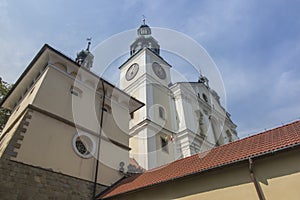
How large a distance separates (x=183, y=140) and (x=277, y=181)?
50.7 feet

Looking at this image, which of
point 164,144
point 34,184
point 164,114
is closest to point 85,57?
point 164,114

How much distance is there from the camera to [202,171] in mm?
7633

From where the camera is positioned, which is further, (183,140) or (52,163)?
(183,140)

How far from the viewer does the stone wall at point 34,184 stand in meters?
8.20

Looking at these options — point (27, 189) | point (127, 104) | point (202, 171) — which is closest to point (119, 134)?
point (127, 104)

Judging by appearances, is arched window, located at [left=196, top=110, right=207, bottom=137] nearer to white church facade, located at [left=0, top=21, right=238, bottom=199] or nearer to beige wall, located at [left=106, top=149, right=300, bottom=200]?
white church facade, located at [left=0, top=21, right=238, bottom=199]

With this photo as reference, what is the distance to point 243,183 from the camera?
689cm

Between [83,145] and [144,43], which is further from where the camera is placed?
[144,43]

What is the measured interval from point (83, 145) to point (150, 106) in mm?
10386

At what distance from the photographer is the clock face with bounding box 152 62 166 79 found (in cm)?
2602

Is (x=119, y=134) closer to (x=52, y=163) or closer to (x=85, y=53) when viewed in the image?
(x=52, y=163)

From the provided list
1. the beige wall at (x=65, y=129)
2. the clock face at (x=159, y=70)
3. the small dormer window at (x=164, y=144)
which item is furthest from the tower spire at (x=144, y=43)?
the beige wall at (x=65, y=129)

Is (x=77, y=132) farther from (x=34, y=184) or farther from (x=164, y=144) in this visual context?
(x=164, y=144)

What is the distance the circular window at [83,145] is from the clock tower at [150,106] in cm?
692
